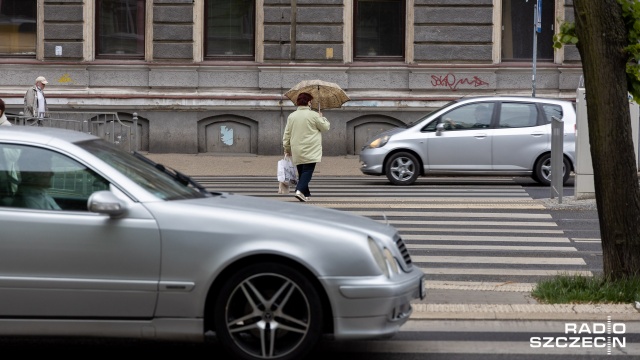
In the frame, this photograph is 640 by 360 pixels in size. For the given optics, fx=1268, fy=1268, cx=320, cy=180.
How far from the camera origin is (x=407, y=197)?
19.2 meters

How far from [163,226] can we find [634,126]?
14051mm

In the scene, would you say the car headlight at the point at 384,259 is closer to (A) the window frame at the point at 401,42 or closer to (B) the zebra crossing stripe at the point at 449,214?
(B) the zebra crossing stripe at the point at 449,214

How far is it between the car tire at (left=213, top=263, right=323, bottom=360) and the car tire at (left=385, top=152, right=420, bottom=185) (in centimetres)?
1460

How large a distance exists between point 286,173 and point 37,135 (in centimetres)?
1146

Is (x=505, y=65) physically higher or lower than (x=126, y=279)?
higher

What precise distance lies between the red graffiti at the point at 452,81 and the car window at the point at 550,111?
7.63 m

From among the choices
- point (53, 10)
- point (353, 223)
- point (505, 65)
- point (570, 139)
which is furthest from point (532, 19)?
point (353, 223)

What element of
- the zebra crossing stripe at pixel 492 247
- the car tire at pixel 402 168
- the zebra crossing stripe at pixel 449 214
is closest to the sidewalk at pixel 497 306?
the zebra crossing stripe at pixel 492 247

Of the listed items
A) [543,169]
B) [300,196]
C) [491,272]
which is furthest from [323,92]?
[491,272]

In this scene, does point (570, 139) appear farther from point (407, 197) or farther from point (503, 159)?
point (407, 197)

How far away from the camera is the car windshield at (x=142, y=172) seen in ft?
25.0

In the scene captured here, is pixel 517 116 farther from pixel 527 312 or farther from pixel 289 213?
pixel 289 213

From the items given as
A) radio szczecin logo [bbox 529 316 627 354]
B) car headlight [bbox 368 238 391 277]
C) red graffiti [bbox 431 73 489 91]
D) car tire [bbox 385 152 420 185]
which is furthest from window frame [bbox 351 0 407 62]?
car headlight [bbox 368 238 391 277]

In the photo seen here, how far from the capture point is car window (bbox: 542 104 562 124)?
2147 centimetres
